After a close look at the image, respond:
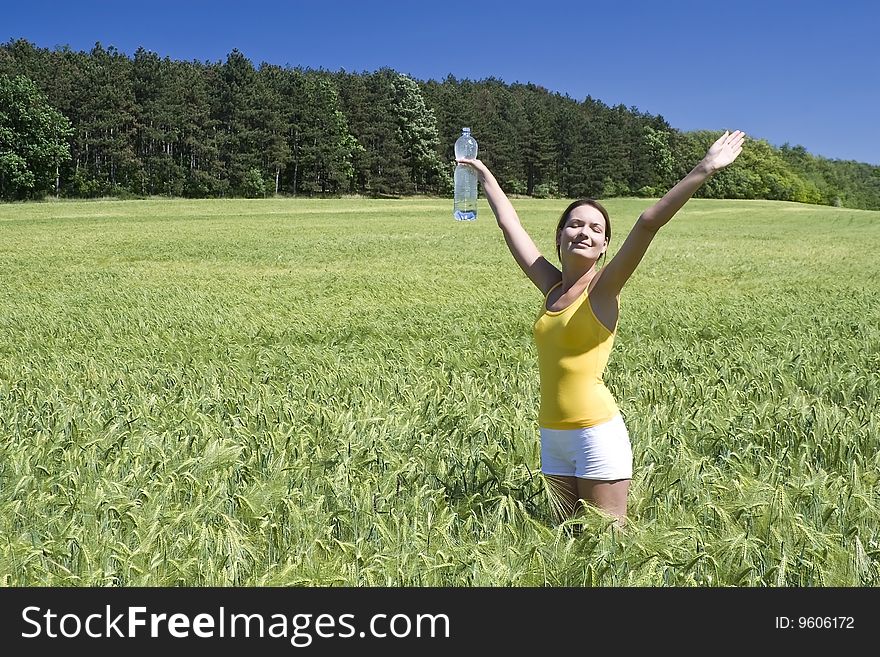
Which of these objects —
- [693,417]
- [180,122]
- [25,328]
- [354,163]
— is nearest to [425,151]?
[354,163]

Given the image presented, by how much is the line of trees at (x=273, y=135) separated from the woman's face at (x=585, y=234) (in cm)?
6569

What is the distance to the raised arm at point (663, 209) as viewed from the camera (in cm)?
318

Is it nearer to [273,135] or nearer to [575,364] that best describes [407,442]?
[575,364]

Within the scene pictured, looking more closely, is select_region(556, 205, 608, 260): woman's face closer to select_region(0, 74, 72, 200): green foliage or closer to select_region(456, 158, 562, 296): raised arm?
select_region(456, 158, 562, 296): raised arm

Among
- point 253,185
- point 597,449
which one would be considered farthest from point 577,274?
point 253,185

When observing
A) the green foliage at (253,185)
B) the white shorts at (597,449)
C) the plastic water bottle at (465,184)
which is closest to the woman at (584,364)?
the white shorts at (597,449)

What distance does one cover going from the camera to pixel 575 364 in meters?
3.62

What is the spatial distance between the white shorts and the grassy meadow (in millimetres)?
193

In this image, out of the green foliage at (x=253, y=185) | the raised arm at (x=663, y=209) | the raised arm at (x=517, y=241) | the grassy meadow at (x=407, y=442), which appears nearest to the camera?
the raised arm at (x=663, y=209)

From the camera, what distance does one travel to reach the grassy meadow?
3371 millimetres

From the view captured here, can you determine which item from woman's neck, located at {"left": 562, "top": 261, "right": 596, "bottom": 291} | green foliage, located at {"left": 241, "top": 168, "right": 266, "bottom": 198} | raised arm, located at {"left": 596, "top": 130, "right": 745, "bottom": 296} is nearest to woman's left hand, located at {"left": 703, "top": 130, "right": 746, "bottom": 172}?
raised arm, located at {"left": 596, "top": 130, "right": 745, "bottom": 296}

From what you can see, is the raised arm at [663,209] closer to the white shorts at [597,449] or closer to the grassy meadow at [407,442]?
the white shorts at [597,449]

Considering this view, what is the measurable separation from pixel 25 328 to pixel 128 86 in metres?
69.2

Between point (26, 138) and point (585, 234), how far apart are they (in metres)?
68.3
